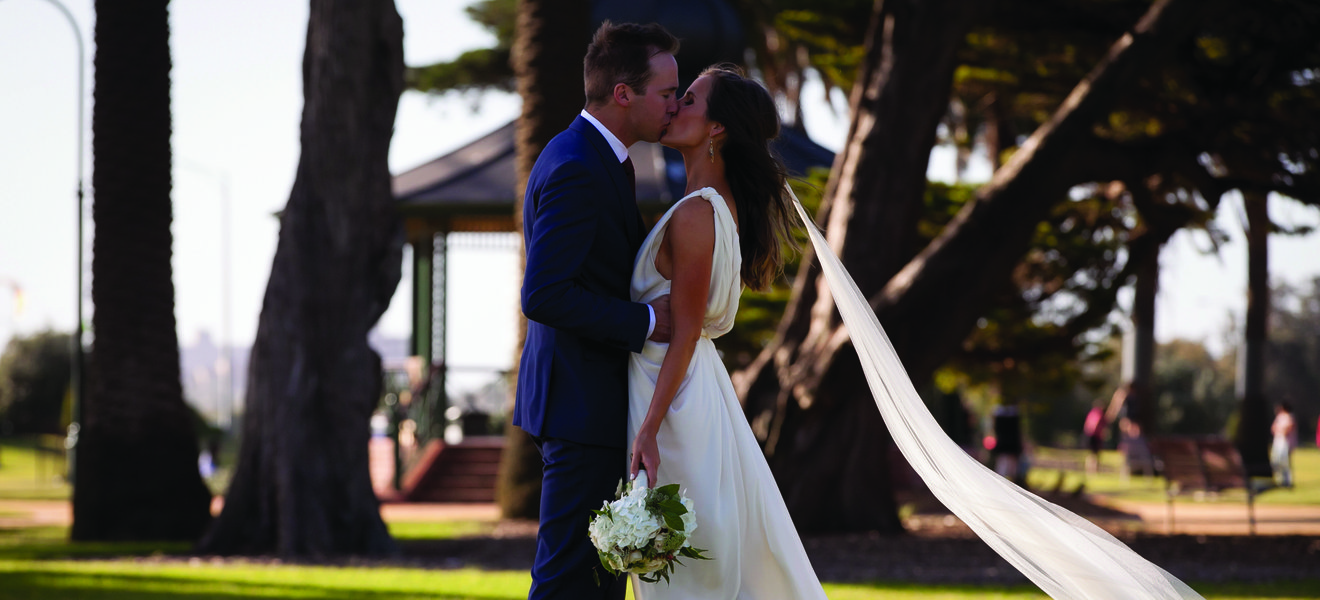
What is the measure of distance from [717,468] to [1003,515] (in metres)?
1.42

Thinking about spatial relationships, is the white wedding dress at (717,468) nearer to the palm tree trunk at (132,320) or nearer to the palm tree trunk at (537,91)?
the palm tree trunk at (537,91)

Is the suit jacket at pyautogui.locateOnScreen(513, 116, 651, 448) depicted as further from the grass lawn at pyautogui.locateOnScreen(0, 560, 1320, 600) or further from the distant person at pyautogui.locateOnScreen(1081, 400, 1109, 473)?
the distant person at pyautogui.locateOnScreen(1081, 400, 1109, 473)

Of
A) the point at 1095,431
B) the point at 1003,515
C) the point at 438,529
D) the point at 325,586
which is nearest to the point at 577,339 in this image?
the point at 1003,515

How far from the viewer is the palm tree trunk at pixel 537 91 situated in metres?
13.5

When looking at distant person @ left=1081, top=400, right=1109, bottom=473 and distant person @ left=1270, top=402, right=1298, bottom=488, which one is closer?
distant person @ left=1270, top=402, right=1298, bottom=488

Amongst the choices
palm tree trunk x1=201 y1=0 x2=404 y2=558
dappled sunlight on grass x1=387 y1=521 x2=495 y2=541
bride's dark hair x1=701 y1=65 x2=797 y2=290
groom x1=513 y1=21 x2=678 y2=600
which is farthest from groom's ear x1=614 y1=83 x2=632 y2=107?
dappled sunlight on grass x1=387 y1=521 x2=495 y2=541

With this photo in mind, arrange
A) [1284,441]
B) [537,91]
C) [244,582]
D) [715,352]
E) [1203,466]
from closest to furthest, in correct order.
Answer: [715,352] → [244,582] → [1203,466] → [537,91] → [1284,441]

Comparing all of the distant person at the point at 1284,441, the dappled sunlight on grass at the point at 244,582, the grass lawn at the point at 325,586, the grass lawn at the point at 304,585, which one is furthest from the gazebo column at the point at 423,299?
the distant person at the point at 1284,441

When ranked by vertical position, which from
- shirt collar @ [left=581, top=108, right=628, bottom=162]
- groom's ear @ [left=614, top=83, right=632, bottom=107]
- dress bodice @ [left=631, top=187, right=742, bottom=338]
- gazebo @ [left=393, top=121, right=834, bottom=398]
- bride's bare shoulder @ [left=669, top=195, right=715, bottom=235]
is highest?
gazebo @ [left=393, top=121, right=834, bottom=398]

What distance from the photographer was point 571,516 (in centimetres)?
364

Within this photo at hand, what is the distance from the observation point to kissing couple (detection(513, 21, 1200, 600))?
3.59 metres

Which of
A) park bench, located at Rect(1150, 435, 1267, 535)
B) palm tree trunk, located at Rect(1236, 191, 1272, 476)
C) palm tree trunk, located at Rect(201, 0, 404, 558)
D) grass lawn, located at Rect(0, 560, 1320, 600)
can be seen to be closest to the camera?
grass lawn, located at Rect(0, 560, 1320, 600)

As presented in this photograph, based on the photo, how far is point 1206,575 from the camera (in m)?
9.00

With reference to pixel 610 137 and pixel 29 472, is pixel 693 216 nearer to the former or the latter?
pixel 610 137
